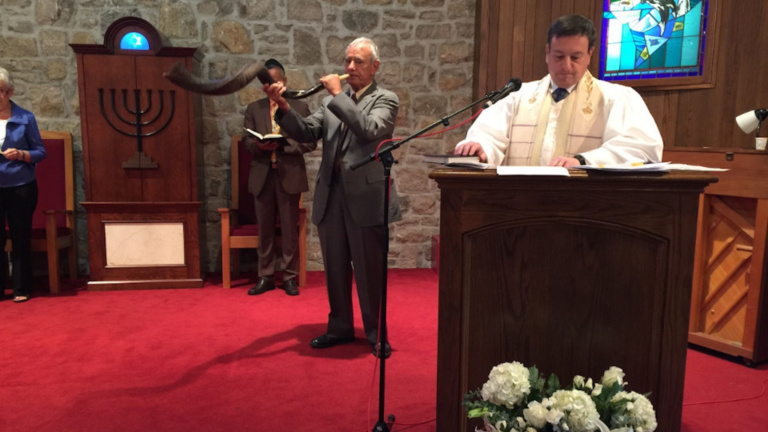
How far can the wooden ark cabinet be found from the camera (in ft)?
9.71

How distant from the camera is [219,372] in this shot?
2.88 metres

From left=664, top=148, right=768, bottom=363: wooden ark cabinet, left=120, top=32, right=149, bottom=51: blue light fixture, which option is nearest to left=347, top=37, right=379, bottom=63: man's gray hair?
left=664, top=148, right=768, bottom=363: wooden ark cabinet

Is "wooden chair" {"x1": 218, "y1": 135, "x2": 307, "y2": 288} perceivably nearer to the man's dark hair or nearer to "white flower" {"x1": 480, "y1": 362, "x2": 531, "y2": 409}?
the man's dark hair

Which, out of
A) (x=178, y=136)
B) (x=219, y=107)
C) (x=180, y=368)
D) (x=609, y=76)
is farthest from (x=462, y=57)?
(x=180, y=368)

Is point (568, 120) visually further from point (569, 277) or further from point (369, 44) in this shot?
point (369, 44)

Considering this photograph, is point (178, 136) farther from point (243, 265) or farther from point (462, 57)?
point (462, 57)

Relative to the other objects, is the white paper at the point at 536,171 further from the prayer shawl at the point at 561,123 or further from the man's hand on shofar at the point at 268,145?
the man's hand on shofar at the point at 268,145

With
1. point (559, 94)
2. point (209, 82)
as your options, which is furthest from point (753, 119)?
point (209, 82)

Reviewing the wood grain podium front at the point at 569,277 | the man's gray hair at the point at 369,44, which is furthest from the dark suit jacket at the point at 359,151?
the wood grain podium front at the point at 569,277

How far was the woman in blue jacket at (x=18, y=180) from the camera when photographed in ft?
13.1

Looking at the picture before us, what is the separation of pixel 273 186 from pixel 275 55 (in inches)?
49.9

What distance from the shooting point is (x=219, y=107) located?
4895 millimetres

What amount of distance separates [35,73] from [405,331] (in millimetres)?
3633

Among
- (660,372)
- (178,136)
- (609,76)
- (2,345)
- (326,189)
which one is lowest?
(2,345)
